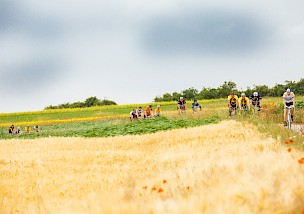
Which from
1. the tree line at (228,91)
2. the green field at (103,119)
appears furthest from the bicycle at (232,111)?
the tree line at (228,91)

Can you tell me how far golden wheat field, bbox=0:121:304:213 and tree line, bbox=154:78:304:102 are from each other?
235 ft

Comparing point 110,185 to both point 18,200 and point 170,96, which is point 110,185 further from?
point 170,96

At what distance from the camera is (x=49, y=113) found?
74500 mm

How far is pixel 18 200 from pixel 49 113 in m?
67.0

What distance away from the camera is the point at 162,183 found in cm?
630

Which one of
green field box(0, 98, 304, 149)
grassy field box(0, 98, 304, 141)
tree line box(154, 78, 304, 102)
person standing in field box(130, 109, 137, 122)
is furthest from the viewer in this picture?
tree line box(154, 78, 304, 102)

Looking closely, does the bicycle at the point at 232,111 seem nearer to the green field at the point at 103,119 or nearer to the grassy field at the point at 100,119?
the green field at the point at 103,119

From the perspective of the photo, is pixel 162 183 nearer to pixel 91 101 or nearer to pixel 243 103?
pixel 243 103

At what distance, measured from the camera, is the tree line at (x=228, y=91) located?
→ 8606 centimetres

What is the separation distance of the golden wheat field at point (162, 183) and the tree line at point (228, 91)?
71.5m

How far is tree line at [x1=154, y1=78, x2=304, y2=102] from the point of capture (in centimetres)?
8606

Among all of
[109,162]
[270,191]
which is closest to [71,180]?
[109,162]

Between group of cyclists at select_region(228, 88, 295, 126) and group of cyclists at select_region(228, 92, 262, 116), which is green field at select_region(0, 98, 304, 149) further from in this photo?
group of cyclists at select_region(228, 88, 295, 126)

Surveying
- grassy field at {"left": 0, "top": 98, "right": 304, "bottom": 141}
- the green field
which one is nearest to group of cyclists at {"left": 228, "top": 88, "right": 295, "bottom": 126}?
the green field
